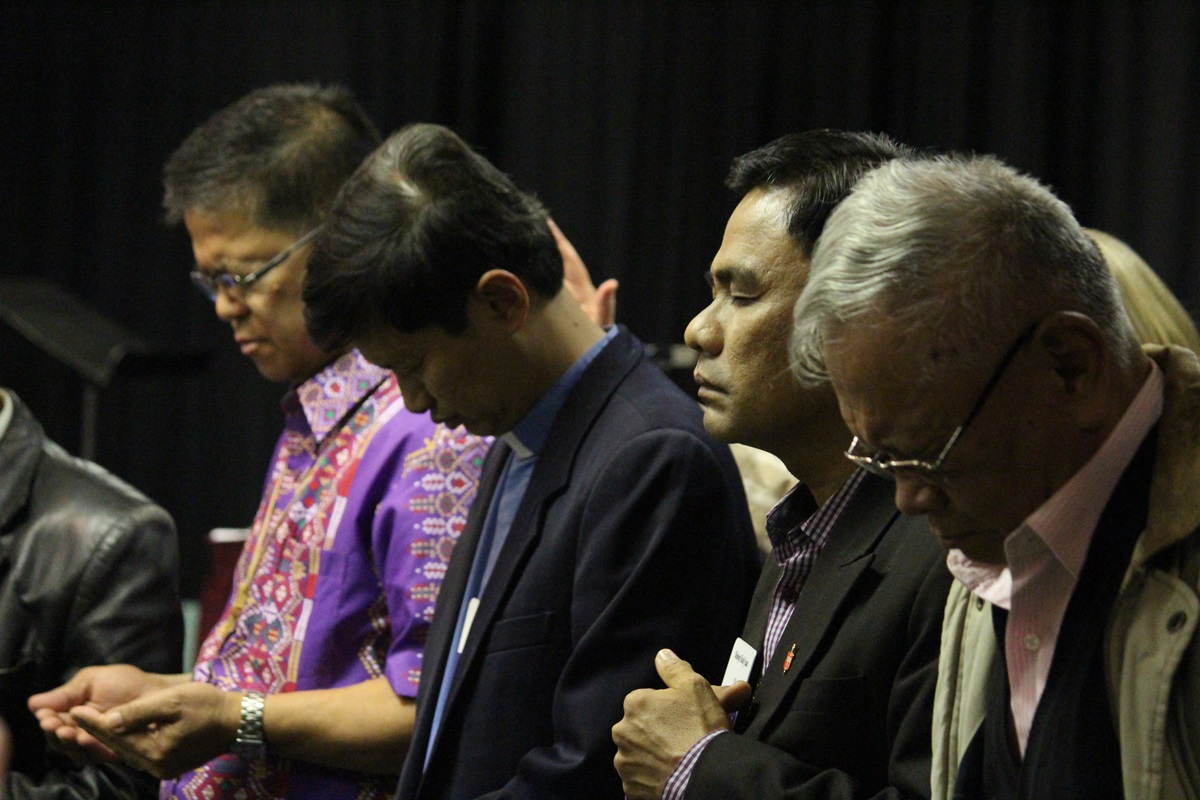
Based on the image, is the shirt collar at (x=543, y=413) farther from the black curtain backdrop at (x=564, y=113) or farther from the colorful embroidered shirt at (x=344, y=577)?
the black curtain backdrop at (x=564, y=113)

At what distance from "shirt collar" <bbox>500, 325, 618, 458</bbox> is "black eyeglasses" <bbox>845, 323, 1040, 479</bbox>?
0.77 metres

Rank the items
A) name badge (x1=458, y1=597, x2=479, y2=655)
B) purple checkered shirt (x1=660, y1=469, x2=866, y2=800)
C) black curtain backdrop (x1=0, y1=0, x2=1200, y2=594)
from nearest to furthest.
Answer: purple checkered shirt (x1=660, y1=469, x2=866, y2=800) → name badge (x1=458, y1=597, x2=479, y2=655) → black curtain backdrop (x1=0, y1=0, x2=1200, y2=594)

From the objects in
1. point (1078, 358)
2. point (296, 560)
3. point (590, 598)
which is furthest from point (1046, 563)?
point (296, 560)

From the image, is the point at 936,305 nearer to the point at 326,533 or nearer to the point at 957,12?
the point at 326,533

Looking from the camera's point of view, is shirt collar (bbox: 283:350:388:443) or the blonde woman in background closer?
shirt collar (bbox: 283:350:388:443)

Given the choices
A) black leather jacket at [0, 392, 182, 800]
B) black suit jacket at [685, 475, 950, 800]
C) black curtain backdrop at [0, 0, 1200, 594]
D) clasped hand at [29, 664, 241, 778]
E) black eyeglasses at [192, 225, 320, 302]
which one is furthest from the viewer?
black curtain backdrop at [0, 0, 1200, 594]

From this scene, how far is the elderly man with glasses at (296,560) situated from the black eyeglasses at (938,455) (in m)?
0.98

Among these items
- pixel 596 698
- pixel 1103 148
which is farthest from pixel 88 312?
pixel 596 698

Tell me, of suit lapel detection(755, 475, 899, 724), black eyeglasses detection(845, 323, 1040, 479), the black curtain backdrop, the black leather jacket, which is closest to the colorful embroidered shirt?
the black leather jacket

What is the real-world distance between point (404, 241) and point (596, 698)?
0.68 m

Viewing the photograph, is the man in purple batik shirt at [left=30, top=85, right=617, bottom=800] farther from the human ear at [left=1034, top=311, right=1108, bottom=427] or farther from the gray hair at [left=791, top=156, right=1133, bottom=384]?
the human ear at [left=1034, top=311, right=1108, bottom=427]

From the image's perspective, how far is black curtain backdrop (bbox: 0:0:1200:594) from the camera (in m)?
4.08

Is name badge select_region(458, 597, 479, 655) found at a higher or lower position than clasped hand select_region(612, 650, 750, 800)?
lower

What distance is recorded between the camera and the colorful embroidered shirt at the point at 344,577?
2213 mm
